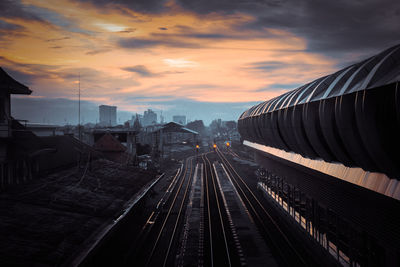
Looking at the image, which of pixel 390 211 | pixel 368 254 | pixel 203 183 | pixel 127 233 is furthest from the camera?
pixel 203 183

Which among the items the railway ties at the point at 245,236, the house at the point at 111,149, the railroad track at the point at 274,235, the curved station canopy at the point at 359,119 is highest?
the curved station canopy at the point at 359,119

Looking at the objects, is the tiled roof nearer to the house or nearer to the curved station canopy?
the house

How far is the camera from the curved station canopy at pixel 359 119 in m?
9.92

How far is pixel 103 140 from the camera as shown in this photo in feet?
168

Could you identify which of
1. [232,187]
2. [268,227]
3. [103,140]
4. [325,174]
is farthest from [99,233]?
[103,140]

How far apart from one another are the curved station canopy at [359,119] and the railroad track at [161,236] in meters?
11.5

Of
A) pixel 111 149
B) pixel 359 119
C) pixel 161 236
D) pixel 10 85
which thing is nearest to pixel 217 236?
pixel 161 236

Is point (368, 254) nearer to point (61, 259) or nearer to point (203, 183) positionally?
point (61, 259)

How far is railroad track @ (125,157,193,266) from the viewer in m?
17.7

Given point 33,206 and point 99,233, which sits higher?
point 33,206

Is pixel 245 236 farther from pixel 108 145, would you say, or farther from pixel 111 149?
pixel 108 145

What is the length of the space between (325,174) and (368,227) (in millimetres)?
4084

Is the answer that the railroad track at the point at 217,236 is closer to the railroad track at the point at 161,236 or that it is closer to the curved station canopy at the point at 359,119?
the railroad track at the point at 161,236

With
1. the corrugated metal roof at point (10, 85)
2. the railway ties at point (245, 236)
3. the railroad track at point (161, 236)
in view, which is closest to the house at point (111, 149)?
the railroad track at point (161, 236)
